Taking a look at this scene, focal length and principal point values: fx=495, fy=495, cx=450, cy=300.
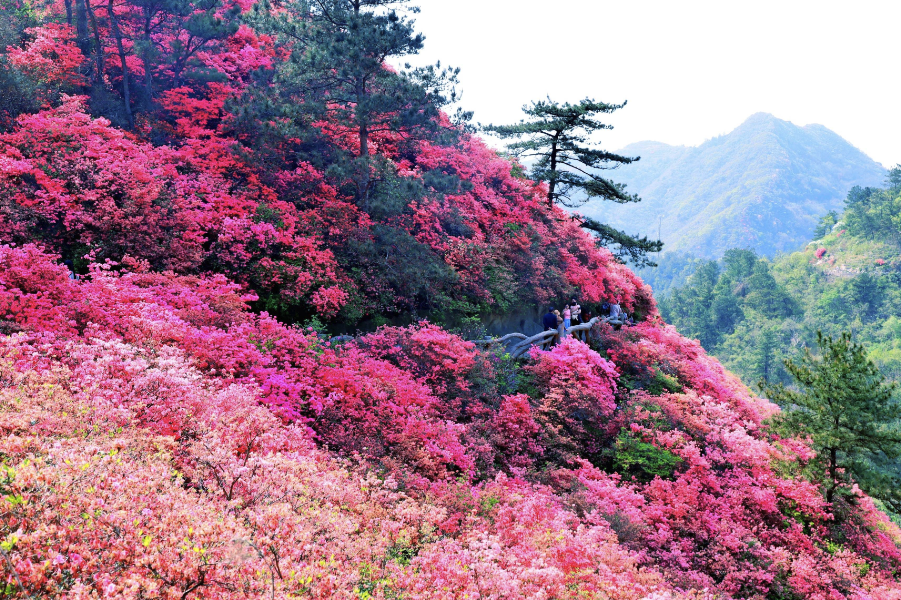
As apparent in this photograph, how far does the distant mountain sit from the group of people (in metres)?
123

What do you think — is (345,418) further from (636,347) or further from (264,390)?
(636,347)

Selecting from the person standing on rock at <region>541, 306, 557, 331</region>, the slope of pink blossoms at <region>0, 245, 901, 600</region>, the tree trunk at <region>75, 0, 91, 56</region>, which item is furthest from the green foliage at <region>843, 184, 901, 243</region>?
the tree trunk at <region>75, 0, 91, 56</region>

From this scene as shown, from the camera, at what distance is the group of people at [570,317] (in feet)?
56.2

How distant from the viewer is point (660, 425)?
12617mm

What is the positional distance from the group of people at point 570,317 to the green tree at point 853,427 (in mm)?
6700

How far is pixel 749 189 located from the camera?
15088 cm

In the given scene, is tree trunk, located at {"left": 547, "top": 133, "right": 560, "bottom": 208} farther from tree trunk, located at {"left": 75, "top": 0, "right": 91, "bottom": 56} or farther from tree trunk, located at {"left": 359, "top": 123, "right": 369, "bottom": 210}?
tree trunk, located at {"left": 75, "top": 0, "right": 91, "bottom": 56}

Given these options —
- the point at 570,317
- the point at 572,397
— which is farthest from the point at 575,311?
the point at 572,397

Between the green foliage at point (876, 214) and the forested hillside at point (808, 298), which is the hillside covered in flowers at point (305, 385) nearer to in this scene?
the forested hillside at point (808, 298)

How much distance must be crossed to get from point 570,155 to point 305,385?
52.3ft

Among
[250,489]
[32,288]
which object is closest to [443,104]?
[32,288]

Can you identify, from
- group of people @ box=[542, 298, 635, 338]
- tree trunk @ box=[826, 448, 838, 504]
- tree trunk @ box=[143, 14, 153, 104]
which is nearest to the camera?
tree trunk @ box=[826, 448, 838, 504]

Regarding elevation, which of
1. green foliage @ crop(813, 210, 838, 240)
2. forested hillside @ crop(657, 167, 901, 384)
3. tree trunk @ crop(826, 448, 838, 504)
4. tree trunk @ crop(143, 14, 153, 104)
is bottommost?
forested hillside @ crop(657, 167, 901, 384)

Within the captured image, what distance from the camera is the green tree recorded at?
1101 centimetres
